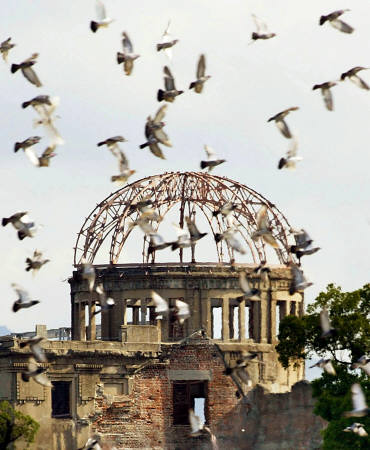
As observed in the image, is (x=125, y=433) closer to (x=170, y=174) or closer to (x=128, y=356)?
(x=128, y=356)

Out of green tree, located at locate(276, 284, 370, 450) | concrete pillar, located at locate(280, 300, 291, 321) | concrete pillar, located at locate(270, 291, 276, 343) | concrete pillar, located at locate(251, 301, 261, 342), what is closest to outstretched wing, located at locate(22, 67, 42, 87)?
green tree, located at locate(276, 284, 370, 450)

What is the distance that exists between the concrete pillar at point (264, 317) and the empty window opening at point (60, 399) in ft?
36.9

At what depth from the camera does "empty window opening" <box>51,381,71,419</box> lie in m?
105

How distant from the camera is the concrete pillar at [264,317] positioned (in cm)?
11112

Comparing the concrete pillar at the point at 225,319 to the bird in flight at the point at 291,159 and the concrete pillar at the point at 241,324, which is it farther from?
the bird in flight at the point at 291,159

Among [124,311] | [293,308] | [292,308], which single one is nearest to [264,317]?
[292,308]

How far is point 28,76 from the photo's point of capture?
59156 mm

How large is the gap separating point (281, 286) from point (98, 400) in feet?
64.4

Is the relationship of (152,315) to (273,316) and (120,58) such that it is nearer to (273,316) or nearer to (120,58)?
(273,316)

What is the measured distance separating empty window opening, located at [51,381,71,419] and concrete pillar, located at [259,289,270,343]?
443 inches

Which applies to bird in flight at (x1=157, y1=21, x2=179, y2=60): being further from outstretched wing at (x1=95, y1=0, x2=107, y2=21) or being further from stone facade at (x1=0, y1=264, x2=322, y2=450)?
stone facade at (x1=0, y1=264, x2=322, y2=450)

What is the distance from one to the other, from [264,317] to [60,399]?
12.1 metres

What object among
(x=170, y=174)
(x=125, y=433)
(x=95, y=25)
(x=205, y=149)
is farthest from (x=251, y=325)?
(x=95, y=25)

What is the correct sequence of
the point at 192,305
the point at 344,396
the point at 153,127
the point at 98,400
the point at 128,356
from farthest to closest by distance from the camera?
1. the point at 192,305
2. the point at 128,356
3. the point at 98,400
4. the point at 344,396
5. the point at 153,127
